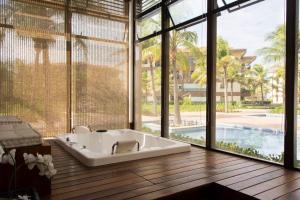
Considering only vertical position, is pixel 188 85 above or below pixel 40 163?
above

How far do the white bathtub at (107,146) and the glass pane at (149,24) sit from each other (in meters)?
1.96

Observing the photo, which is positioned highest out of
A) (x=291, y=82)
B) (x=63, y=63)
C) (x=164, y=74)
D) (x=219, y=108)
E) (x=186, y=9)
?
(x=186, y=9)

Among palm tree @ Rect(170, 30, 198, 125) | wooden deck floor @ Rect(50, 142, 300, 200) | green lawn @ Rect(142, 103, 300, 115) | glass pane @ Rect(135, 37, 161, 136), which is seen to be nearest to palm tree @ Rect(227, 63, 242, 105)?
green lawn @ Rect(142, 103, 300, 115)

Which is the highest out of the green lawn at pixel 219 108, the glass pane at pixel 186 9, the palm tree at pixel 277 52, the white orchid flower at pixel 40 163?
the glass pane at pixel 186 9

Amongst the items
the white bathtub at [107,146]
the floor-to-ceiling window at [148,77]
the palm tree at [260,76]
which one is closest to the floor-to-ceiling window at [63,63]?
the floor-to-ceiling window at [148,77]

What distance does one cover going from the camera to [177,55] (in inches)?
159

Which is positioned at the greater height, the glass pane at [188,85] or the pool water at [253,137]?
the glass pane at [188,85]

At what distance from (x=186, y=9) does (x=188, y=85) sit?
1.18 m

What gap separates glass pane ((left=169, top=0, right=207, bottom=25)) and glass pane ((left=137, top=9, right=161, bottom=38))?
424 mm

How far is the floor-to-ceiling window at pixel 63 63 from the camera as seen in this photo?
4035mm

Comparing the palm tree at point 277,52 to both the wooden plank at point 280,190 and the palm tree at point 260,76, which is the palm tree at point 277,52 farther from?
the wooden plank at point 280,190

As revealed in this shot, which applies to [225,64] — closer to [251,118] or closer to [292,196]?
[251,118]

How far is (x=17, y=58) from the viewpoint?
404 cm

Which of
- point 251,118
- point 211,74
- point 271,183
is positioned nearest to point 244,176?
point 271,183
